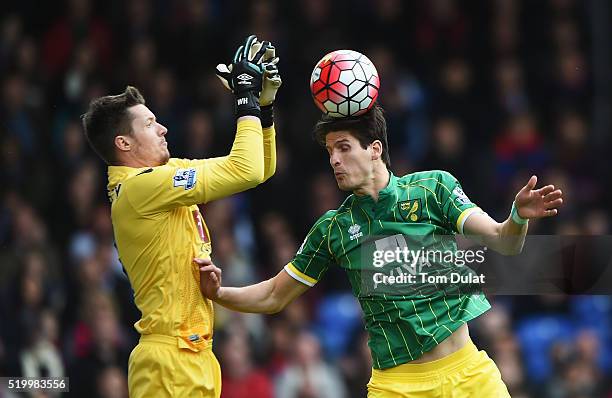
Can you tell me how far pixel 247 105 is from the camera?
6.23 metres

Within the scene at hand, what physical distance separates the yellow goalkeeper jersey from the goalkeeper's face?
412 mm

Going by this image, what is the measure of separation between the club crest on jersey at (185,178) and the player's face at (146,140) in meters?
0.34

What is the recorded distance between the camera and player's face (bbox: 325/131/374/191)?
6336mm

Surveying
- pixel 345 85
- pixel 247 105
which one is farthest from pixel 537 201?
pixel 247 105

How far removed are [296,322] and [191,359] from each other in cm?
466

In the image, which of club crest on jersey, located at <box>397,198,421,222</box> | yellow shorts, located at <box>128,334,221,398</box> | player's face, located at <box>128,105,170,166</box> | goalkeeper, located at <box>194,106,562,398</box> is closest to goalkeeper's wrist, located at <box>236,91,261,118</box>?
goalkeeper, located at <box>194,106,562,398</box>

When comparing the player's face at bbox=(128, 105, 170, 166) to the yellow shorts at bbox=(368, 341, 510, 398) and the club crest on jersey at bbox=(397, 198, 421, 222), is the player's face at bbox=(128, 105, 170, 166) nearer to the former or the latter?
the club crest on jersey at bbox=(397, 198, 421, 222)

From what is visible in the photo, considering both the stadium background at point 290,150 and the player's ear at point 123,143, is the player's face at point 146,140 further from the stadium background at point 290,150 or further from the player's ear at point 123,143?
the stadium background at point 290,150

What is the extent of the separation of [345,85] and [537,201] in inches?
49.9

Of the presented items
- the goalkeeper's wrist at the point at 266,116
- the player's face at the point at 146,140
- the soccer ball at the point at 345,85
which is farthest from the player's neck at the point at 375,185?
the player's face at the point at 146,140

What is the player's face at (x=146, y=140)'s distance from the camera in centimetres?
649

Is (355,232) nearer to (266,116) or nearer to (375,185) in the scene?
(375,185)

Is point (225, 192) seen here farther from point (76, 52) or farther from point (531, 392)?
point (76, 52)

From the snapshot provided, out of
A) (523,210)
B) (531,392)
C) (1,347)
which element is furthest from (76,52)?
(523,210)
